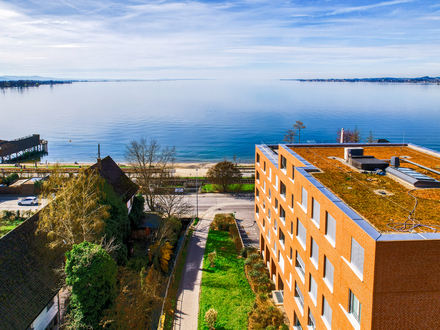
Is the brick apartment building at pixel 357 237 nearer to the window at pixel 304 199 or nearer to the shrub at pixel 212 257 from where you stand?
the window at pixel 304 199

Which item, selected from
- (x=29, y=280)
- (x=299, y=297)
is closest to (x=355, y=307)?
(x=299, y=297)

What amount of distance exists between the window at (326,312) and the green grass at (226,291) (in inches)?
409

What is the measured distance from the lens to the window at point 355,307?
15.0 meters

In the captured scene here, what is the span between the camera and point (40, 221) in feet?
86.9

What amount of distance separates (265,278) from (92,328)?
18280 millimetres

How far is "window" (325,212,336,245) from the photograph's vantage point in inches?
702

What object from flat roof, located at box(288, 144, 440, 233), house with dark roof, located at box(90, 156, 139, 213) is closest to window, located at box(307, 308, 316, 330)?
flat roof, located at box(288, 144, 440, 233)

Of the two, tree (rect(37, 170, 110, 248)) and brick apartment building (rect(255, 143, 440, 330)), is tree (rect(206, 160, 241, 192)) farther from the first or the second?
tree (rect(37, 170, 110, 248))

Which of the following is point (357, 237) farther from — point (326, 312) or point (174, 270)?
point (174, 270)

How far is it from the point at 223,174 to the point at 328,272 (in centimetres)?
4782

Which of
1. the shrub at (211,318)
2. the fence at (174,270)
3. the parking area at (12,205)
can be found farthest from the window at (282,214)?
the parking area at (12,205)

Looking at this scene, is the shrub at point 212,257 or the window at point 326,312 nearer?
the window at point 326,312

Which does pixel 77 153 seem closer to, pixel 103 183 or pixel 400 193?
pixel 103 183

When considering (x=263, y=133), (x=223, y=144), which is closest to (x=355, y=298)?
(x=223, y=144)
